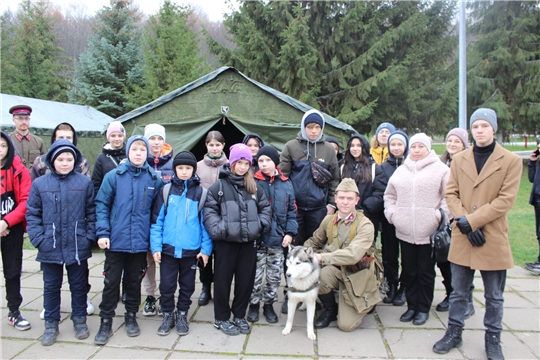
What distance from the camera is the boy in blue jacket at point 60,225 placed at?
3246 millimetres

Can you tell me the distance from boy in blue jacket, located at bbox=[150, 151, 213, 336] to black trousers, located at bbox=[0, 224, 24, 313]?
4.19 ft

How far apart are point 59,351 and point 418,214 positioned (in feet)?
11.0

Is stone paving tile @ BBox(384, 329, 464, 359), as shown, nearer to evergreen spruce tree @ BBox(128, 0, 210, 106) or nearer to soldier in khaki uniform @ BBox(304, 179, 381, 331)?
soldier in khaki uniform @ BBox(304, 179, 381, 331)

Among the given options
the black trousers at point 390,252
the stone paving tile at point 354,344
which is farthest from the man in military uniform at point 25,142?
the black trousers at point 390,252

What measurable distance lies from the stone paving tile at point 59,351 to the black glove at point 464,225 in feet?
10.3

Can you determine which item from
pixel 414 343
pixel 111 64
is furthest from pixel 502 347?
pixel 111 64

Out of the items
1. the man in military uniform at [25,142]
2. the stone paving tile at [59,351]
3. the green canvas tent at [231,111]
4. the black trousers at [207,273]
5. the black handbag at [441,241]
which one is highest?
the green canvas tent at [231,111]

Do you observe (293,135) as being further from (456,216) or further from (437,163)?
(456,216)

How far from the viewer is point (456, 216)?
313cm

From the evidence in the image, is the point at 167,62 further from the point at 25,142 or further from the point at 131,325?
the point at 131,325

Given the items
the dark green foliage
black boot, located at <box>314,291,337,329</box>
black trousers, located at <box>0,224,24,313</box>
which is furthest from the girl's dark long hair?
the dark green foliage

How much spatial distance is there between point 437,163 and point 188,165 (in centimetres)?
234

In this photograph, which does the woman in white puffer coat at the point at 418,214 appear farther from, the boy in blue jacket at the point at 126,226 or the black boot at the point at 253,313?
the boy in blue jacket at the point at 126,226

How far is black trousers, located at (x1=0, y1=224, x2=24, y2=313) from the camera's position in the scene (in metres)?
3.51
